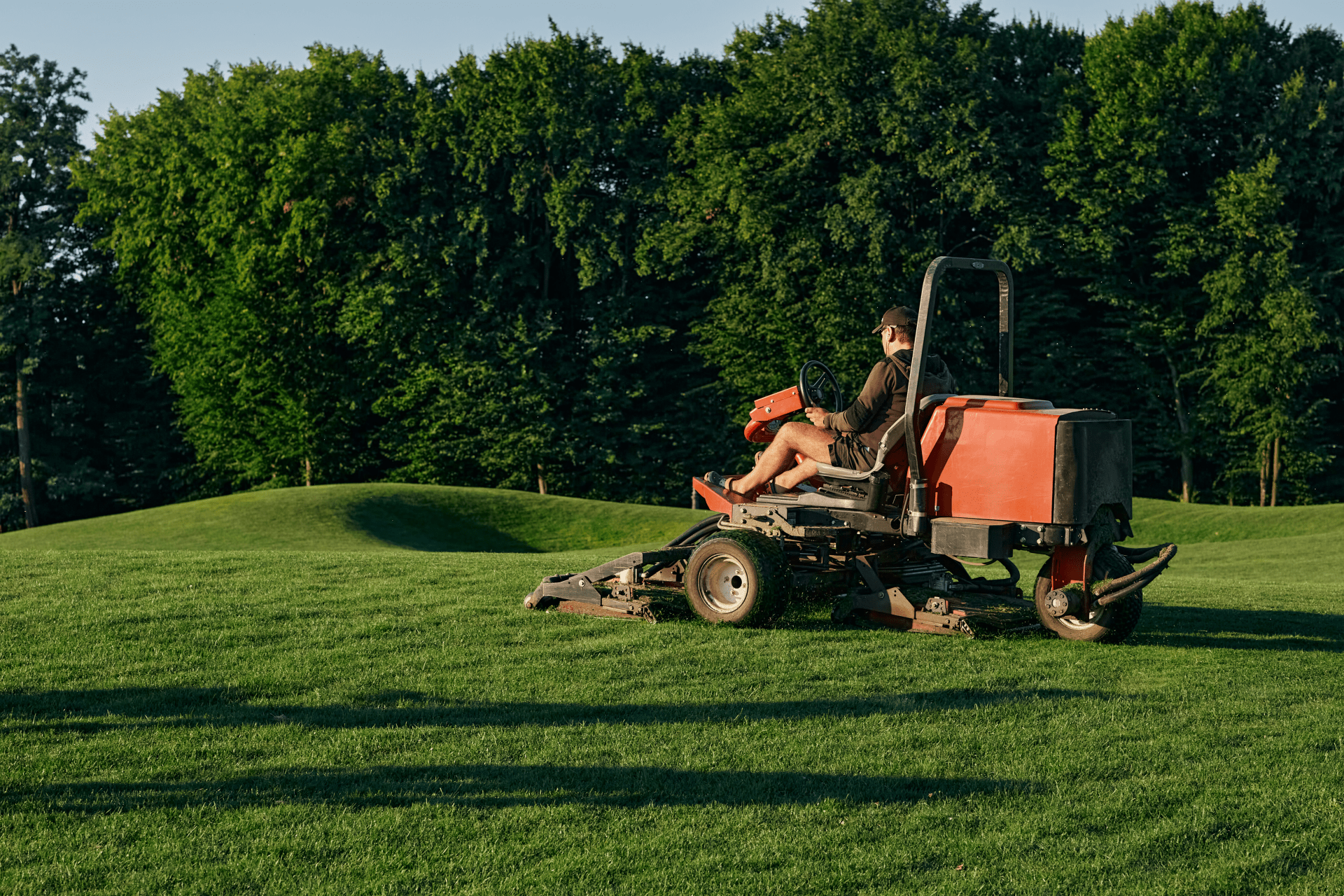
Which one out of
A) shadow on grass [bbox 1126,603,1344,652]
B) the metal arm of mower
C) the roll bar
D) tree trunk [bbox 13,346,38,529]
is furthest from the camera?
tree trunk [bbox 13,346,38,529]

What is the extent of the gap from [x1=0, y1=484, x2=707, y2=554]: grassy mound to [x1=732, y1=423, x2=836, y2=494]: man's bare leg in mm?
17741

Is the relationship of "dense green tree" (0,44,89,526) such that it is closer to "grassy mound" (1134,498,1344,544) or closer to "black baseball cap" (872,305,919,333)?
"grassy mound" (1134,498,1344,544)

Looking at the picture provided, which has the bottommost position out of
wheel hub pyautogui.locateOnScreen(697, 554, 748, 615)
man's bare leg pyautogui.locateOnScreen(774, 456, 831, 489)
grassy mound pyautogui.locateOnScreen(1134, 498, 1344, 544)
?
grassy mound pyautogui.locateOnScreen(1134, 498, 1344, 544)

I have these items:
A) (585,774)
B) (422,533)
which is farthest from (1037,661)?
(422,533)

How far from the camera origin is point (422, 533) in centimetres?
3056

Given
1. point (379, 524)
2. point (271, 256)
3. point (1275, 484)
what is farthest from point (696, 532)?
point (271, 256)

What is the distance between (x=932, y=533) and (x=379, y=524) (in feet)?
76.1

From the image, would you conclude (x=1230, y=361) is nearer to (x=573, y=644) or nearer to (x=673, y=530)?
(x=673, y=530)

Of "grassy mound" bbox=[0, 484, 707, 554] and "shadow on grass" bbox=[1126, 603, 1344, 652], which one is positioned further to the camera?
"grassy mound" bbox=[0, 484, 707, 554]

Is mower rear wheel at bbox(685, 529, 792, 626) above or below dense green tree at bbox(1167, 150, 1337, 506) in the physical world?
below

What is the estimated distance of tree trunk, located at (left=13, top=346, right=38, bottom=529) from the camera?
1725 inches

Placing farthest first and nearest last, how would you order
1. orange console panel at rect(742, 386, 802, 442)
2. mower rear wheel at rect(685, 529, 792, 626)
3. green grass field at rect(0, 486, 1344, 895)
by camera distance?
orange console panel at rect(742, 386, 802, 442) < mower rear wheel at rect(685, 529, 792, 626) < green grass field at rect(0, 486, 1344, 895)

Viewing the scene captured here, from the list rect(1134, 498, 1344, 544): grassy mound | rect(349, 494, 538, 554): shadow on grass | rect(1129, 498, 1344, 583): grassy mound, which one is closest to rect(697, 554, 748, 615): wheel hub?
rect(1129, 498, 1344, 583): grassy mound

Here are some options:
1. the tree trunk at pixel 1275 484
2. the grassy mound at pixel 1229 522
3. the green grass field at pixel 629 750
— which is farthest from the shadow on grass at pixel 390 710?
the tree trunk at pixel 1275 484
